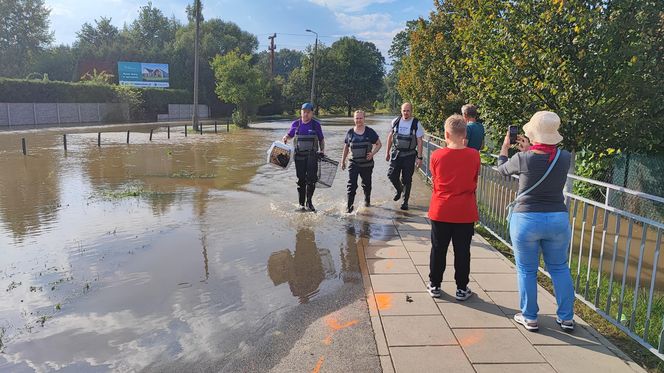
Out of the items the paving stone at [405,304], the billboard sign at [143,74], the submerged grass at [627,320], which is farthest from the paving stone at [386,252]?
the billboard sign at [143,74]

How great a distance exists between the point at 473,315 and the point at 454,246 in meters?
0.61

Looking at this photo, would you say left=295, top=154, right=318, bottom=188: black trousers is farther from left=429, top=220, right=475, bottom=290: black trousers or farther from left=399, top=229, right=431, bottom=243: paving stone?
left=429, top=220, right=475, bottom=290: black trousers

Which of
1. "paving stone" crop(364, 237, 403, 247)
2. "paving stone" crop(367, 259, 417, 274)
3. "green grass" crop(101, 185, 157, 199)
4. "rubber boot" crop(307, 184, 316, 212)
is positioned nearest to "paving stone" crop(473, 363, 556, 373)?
"paving stone" crop(367, 259, 417, 274)

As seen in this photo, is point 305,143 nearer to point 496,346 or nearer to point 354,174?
point 354,174

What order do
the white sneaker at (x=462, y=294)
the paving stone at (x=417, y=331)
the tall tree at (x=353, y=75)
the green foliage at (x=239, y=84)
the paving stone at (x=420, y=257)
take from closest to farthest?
the paving stone at (x=417, y=331)
the white sneaker at (x=462, y=294)
the paving stone at (x=420, y=257)
the green foliage at (x=239, y=84)
the tall tree at (x=353, y=75)

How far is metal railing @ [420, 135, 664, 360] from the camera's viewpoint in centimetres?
350

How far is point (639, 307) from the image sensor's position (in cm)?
443

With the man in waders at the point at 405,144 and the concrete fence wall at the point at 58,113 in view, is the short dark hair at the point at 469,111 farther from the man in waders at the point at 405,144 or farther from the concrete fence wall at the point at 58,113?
the concrete fence wall at the point at 58,113

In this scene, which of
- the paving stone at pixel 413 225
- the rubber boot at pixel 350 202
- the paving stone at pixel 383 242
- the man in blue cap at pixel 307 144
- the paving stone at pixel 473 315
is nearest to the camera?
the paving stone at pixel 473 315

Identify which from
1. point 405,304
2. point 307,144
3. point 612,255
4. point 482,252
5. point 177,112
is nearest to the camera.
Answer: point 405,304

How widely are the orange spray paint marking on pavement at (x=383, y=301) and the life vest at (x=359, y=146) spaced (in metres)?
3.54

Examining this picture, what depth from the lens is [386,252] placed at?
5.80m

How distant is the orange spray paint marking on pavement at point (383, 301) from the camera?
4156mm

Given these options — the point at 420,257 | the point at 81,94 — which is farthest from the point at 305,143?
the point at 81,94
